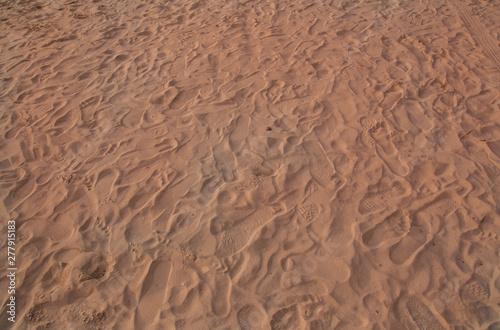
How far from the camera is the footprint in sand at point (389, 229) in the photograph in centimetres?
318

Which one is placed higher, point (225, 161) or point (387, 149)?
point (225, 161)

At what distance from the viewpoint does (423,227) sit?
3250 millimetres

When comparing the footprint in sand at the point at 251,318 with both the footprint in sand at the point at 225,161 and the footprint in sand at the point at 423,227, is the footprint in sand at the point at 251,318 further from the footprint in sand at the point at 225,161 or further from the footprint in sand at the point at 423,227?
the footprint in sand at the point at 225,161

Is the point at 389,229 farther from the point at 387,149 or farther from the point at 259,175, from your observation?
the point at 259,175

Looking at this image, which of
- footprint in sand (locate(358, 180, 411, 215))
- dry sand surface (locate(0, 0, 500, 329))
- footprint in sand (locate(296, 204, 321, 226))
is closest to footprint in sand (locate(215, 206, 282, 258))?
dry sand surface (locate(0, 0, 500, 329))

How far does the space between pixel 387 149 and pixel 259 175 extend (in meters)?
→ 1.46

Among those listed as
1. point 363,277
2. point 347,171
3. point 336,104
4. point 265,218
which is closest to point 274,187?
point 265,218

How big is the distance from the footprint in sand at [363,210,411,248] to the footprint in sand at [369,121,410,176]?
1.81 feet

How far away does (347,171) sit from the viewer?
3.75 metres

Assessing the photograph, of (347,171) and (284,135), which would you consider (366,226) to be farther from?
(284,135)

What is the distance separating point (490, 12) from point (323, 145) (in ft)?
15.3

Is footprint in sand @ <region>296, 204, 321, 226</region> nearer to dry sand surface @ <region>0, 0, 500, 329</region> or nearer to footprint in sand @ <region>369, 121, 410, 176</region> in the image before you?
dry sand surface @ <region>0, 0, 500, 329</region>

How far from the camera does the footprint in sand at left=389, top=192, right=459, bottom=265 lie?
3086 millimetres

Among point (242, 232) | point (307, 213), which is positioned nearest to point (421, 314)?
point (307, 213)
